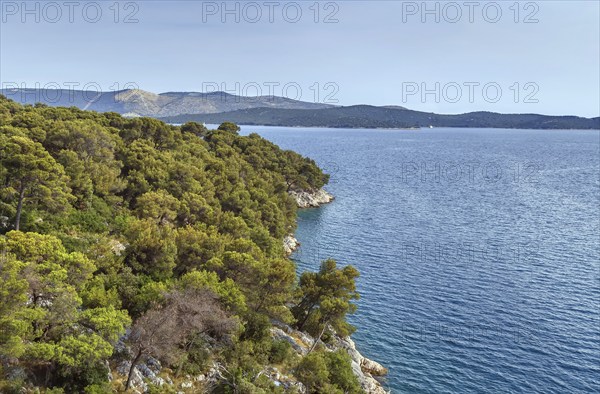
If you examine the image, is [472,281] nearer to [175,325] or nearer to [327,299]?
[327,299]

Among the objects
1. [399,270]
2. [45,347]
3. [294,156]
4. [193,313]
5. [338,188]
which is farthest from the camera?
[338,188]

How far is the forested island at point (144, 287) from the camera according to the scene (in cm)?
2506

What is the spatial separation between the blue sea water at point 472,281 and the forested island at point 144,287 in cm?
633

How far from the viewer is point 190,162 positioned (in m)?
70.9

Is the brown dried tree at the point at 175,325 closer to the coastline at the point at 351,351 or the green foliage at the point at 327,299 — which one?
the coastline at the point at 351,351

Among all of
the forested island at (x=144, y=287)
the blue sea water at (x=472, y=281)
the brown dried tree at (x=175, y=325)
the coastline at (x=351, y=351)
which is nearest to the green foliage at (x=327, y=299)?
the forested island at (x=144, y=287)

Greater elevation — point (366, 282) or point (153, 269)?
point (153, 269)

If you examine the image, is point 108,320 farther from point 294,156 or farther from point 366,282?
point 294,156

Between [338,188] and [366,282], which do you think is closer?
[366,282]

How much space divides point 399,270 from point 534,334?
18954 mm

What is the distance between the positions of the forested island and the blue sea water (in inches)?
249

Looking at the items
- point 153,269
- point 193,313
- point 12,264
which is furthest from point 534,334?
point 12,264

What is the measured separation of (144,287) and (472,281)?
40.8 metres

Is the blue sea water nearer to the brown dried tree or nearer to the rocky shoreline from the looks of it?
the rocky shoreline
